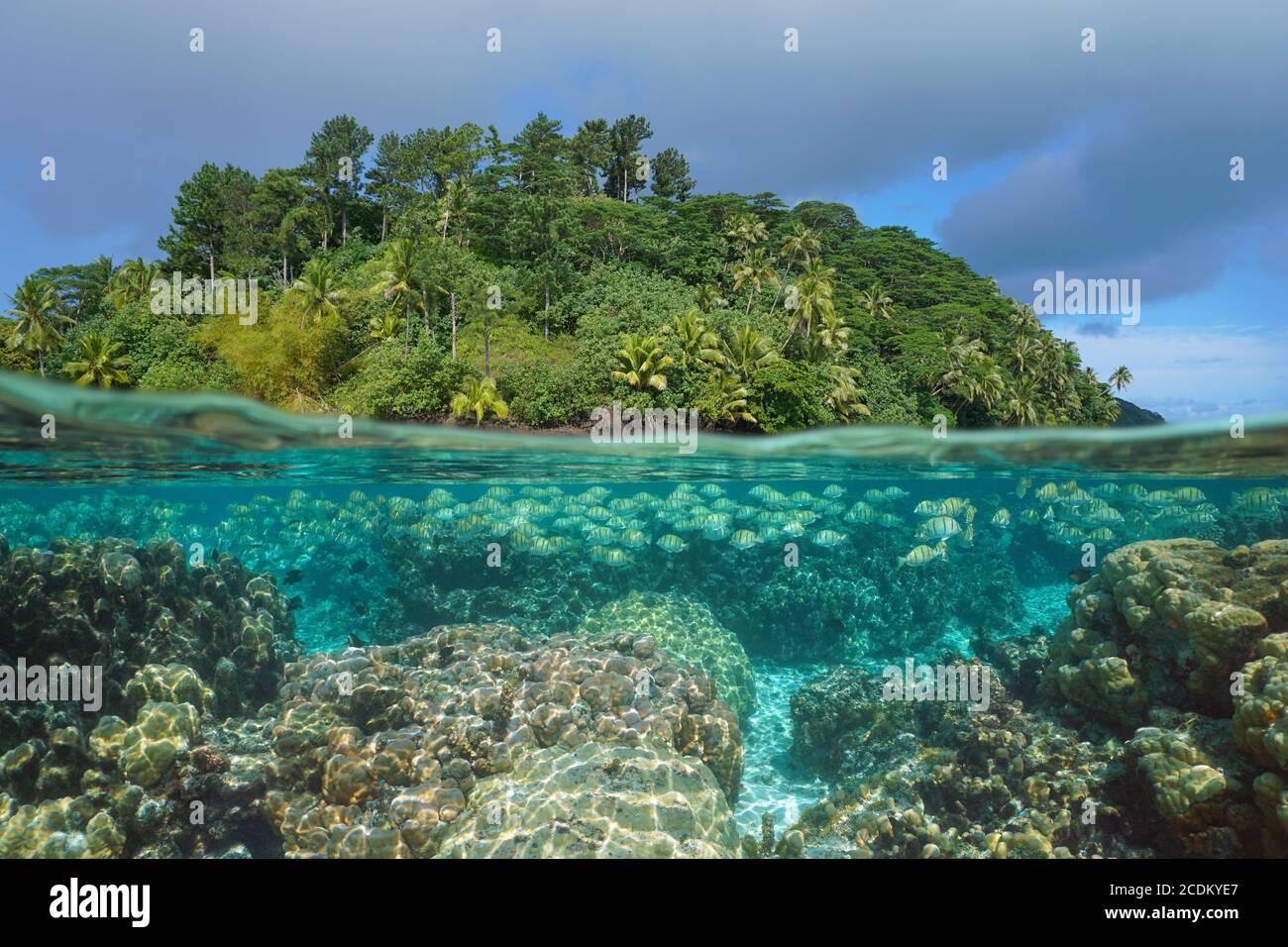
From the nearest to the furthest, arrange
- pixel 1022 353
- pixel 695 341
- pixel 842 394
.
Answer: pixel 695 341 < pixel 842 394 < pixel 1022 353

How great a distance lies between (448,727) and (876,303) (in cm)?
5738

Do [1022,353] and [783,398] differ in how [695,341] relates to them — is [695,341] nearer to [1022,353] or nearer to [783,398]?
[783,398]

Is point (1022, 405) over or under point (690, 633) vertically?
over

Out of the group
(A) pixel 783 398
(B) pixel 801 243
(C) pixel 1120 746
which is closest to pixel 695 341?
(A) pixel 783 398

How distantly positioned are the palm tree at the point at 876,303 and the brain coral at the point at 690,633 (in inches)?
1911

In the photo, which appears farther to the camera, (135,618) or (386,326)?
(386,326)

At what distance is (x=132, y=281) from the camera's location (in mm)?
51156

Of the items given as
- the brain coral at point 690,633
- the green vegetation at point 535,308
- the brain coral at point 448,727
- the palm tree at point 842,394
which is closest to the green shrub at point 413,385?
the green vegetation at point 535,308

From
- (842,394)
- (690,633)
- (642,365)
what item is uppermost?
Answer: (642,365)

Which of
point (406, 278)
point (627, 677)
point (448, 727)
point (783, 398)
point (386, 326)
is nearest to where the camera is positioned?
point (448, 727)

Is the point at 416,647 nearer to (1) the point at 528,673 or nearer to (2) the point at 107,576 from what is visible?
(1) the point at 528,673

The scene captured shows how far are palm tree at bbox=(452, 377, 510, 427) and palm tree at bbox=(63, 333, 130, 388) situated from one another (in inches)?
792

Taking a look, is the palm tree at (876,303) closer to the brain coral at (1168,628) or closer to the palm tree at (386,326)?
the palm tree at (386,326)
